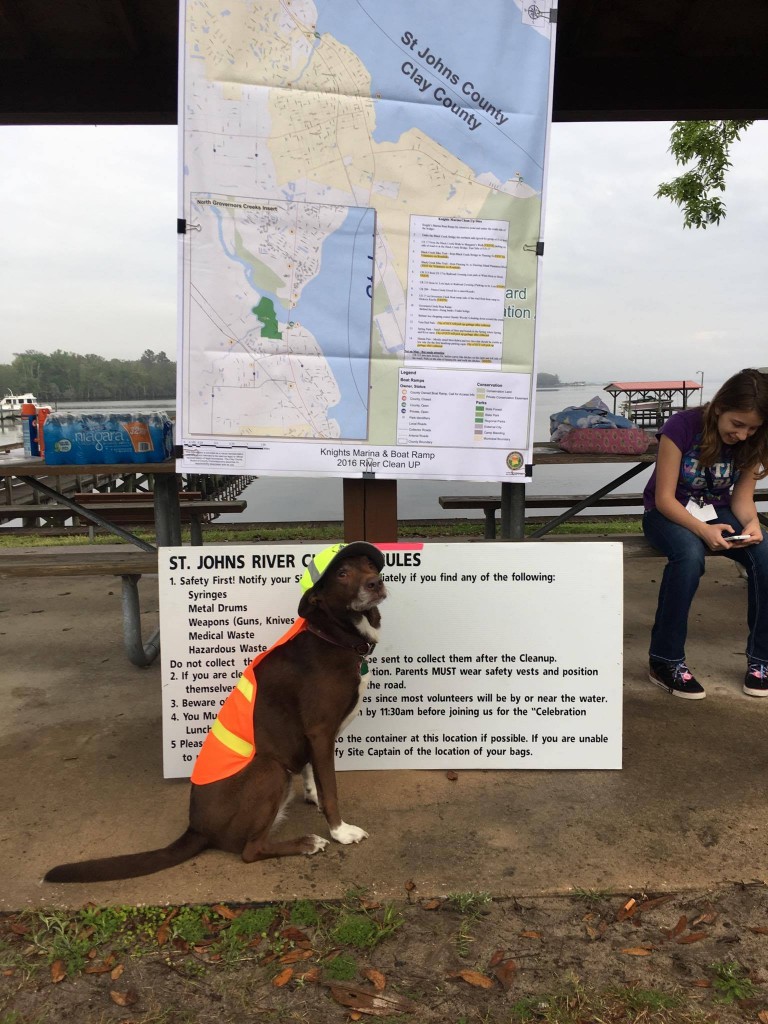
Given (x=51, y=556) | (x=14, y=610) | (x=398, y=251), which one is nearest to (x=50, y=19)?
(x=398, y=251)

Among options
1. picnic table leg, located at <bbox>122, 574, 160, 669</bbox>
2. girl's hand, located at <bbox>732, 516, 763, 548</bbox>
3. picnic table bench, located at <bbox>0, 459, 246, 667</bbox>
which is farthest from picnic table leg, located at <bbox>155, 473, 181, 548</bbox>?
girl's hand, located at <bbox>732, 516, 763, 548</bbox>

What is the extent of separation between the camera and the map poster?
2738 millimetres

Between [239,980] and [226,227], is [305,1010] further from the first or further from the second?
[226,227]

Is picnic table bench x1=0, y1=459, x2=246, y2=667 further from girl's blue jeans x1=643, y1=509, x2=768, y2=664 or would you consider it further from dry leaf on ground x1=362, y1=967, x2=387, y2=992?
girl's blue jeans x1=643, y1=509, x2=768, y2=664

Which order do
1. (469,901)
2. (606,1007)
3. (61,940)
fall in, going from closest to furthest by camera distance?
(606,1007)
(61,940)
(469,901)

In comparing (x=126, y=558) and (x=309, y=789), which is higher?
(x=126, y=558)

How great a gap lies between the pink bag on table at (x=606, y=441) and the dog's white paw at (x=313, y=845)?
2974mm

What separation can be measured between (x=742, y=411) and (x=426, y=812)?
2.36 meters

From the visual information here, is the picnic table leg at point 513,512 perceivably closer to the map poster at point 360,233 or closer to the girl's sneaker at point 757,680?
the map poster at point 360,233

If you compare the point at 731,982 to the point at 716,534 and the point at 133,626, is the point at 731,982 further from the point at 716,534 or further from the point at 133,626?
the point at 133,626

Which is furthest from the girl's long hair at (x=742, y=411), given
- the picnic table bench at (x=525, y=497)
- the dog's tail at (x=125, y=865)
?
the dog's tail at (x=125, y=865)

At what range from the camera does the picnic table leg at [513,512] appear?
3.94 metres

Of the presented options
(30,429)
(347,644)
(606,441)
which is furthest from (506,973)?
(30,429)

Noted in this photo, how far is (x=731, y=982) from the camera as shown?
71.9 inches
